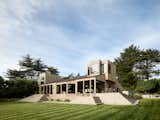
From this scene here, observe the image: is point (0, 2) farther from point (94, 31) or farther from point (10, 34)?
point (94, 31)

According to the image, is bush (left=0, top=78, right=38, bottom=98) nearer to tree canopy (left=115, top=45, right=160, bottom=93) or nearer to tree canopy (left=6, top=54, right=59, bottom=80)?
tree canopy (left=6, top=54, right=59, bottom=80)

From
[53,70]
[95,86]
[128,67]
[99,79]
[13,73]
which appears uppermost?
[128,67]

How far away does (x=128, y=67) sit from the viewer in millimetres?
41594

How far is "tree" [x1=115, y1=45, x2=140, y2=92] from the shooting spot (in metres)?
40.7

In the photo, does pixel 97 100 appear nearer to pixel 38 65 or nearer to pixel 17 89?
pixel 17 89

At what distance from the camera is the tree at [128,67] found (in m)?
40.7

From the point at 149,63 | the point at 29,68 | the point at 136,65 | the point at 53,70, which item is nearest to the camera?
the point at 149,63

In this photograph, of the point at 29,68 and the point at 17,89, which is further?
the point at 29,68

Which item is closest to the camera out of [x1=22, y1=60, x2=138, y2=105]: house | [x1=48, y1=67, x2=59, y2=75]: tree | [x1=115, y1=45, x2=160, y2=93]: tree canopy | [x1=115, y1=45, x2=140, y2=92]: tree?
[x1=22, y1=60, x2=138, y2=105]: house

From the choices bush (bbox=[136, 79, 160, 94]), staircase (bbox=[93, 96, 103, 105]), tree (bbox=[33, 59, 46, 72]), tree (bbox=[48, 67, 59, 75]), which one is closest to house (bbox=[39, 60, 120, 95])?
staircase (bbox=[93, 96, 103, 105])

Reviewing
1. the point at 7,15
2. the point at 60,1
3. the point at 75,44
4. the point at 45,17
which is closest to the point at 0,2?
the point at 7,15

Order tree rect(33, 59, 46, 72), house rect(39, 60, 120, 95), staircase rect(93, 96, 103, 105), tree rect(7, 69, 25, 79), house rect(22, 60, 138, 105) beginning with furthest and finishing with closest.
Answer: tree rect(33, 59, 46, 72) < tree rect(7, 69, 25, 79) < house rect(39, 60, 120, 95) < house rect(22, 60, 138, 105) < staircase rect(93, 96, 103, 105)

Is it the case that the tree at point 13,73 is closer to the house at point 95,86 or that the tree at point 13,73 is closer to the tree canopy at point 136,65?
the house at point 95,86

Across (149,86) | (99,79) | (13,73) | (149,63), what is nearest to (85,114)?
(99,79)
